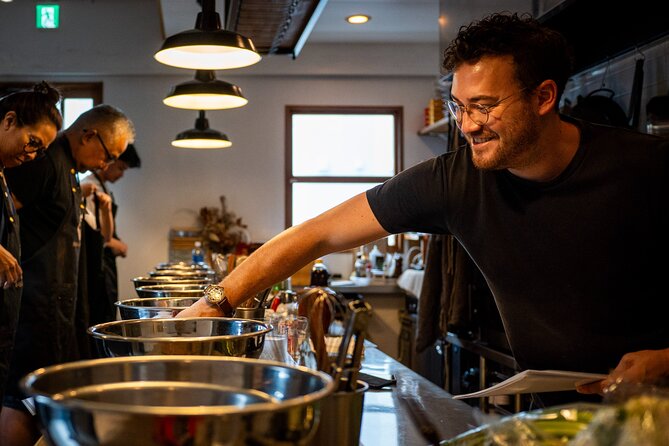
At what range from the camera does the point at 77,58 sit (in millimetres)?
7074

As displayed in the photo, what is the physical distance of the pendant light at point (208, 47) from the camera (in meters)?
2.79

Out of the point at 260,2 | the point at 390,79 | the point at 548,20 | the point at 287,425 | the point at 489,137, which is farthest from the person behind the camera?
the point at 390,79

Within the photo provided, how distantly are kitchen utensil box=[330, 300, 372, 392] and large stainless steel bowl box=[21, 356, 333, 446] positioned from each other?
12cm

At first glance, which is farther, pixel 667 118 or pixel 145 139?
pixel 145 139

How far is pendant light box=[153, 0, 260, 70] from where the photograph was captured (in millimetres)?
2789

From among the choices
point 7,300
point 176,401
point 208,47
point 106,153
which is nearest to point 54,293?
point 7,300

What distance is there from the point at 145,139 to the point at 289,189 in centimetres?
144

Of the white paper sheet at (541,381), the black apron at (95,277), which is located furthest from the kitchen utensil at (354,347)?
the black apron at (95,277)

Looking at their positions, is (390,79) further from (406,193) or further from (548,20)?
(406,193)

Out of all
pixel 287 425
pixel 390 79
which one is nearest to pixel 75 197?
pixel 287 425

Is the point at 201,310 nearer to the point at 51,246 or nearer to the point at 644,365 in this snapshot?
the point at 644,365

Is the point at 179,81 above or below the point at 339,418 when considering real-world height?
above

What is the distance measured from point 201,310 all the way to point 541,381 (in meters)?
0.72

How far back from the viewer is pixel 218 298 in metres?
1.68
